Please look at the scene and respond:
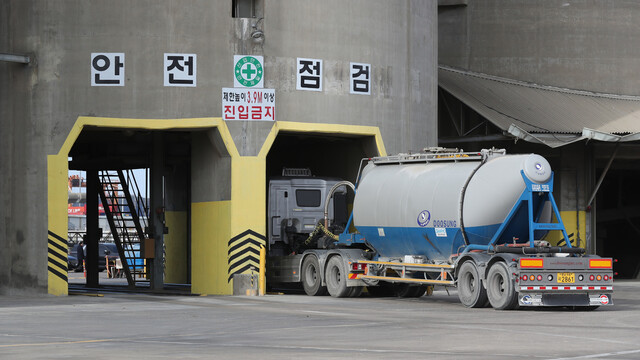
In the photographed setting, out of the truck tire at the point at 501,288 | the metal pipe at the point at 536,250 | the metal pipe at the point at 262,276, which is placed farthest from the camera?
the metal pipe at the point at 262,276

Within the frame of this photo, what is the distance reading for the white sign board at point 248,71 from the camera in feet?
97.2

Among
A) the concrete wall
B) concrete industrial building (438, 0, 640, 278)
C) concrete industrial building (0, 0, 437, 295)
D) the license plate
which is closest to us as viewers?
the license plate

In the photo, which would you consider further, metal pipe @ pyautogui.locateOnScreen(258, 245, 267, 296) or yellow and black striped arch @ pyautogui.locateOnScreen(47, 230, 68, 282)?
metal pipe @ pyautogui.locateOnScreen(258, 245, 267, 296)

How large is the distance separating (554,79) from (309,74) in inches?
624

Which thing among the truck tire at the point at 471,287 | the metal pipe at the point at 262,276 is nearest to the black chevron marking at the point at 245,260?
the metal pipe at the point at 262,276

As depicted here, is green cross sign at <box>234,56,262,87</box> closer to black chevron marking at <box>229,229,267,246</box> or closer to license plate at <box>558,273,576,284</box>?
black chevron marking at <box>229,229,267,246</box>

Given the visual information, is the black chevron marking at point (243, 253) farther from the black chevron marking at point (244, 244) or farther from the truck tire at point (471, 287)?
the truck tire at point (471, 287)

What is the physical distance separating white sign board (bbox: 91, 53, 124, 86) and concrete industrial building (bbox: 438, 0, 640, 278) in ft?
45.9

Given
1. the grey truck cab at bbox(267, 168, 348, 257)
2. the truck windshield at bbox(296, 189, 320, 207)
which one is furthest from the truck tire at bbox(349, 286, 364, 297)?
the truck windshield at bbox(296, 189, 320, 207)

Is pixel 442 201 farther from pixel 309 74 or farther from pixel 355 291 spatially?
pixel 309 74

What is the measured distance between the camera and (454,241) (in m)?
24.5

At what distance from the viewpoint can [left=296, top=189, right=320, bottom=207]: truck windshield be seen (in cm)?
3138

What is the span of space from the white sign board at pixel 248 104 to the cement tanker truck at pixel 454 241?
2824 millimetres

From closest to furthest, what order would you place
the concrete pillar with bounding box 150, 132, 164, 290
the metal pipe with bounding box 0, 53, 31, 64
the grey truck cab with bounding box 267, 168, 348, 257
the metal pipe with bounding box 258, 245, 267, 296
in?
the metal pipe with bounding box 0, 53, 31, 64, the metal pipe with bounding box 258, 245, 267, 296, the grey truck cab with bounding box 267, 168, 348, 257, the concrete pillar with bounding box 150, 132, 164, 290
